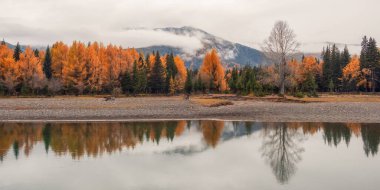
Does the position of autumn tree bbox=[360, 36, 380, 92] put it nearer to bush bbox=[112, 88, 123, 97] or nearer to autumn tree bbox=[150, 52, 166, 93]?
autumn tree bbox=[150, 52, 166, 93]

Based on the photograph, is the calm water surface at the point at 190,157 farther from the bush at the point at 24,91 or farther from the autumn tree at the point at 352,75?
the autumn tree at the point at 352,75

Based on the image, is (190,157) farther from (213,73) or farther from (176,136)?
(213,73)

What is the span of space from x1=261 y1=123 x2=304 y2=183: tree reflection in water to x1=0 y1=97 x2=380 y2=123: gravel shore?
8799 millimetres

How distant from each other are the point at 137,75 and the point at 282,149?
61707mm

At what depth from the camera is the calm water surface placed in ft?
61.4

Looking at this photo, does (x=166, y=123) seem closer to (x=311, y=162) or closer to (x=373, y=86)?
(x=311, y=162)

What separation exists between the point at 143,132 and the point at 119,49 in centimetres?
6414

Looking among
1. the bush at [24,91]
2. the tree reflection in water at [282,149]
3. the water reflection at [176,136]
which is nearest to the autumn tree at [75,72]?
the bush at [24,91]

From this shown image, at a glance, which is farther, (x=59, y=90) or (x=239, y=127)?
(x=59, y=90)

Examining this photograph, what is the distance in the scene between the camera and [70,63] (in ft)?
277

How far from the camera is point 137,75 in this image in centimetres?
8744

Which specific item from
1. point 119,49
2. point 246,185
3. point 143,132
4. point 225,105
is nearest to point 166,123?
point 143,132

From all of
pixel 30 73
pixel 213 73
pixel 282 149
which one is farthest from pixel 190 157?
pixel 213 73

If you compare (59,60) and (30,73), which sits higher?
(59,60)
